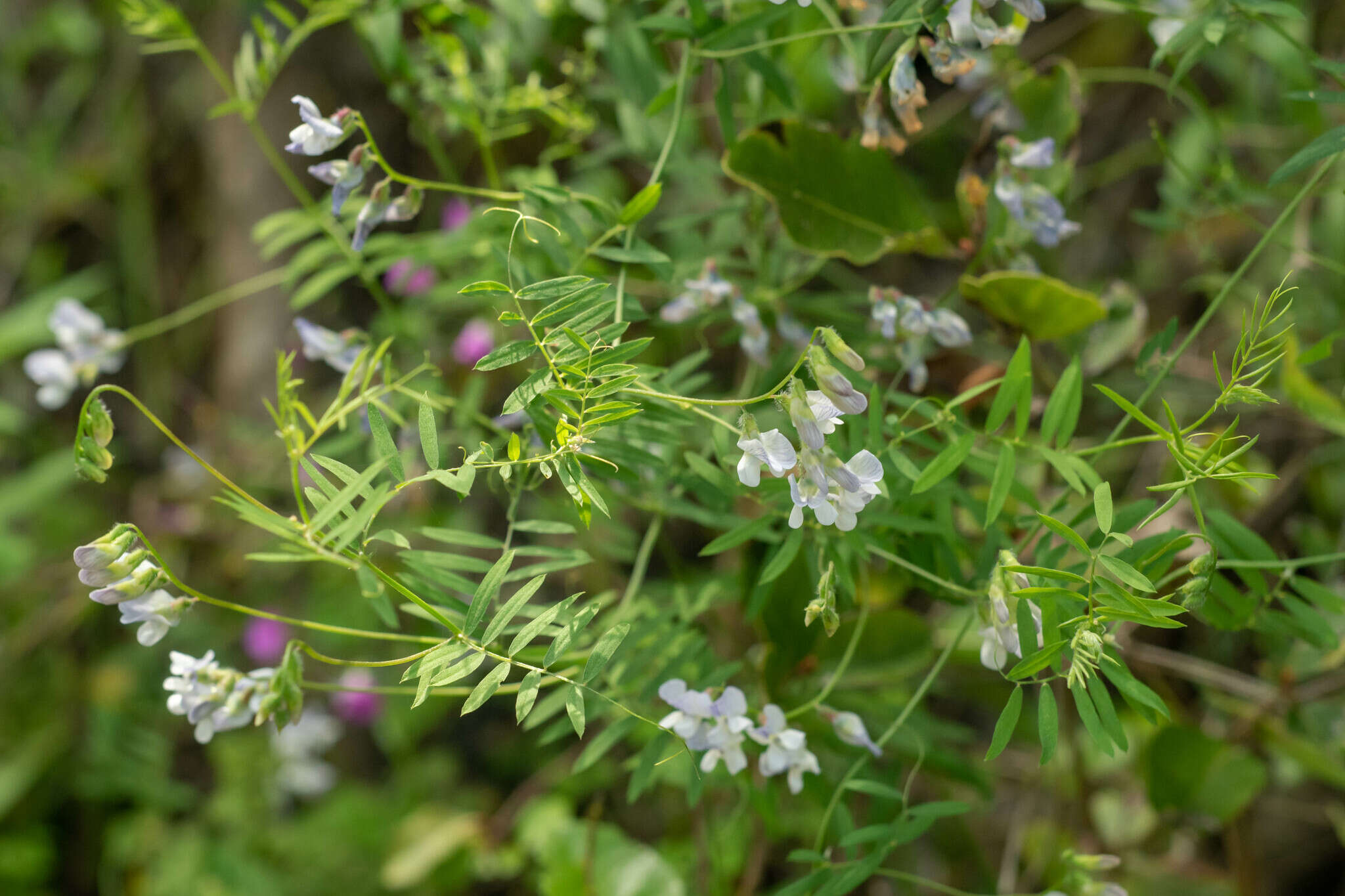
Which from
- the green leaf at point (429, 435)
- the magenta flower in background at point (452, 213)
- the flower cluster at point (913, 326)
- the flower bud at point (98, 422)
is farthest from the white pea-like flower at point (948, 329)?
the magenta flower in background at point (452, 213)

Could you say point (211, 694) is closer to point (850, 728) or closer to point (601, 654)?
point (601, 654)

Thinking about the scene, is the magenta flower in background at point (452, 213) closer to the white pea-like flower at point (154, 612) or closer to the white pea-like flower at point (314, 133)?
the white pea-like flower at point (314, 133)

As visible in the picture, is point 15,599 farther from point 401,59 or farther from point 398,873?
point 401,59

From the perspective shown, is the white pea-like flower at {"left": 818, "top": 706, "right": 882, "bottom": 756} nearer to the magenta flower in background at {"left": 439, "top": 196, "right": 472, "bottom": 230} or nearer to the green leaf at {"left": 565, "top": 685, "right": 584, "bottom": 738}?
the green leaf at {"left": 565, "top": 685, "right": 584, "bottom": 738}

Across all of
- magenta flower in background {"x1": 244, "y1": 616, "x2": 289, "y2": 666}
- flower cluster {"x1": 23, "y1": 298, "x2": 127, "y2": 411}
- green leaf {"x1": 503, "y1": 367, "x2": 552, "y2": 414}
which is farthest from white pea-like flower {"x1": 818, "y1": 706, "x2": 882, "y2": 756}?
magenta flower in background {"x1": 244, "y1": 616, "x2": 289, "y2": 666}

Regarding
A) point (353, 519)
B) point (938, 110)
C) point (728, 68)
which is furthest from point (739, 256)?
point (353, 519)

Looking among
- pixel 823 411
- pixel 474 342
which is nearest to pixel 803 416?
pixel 823 411
